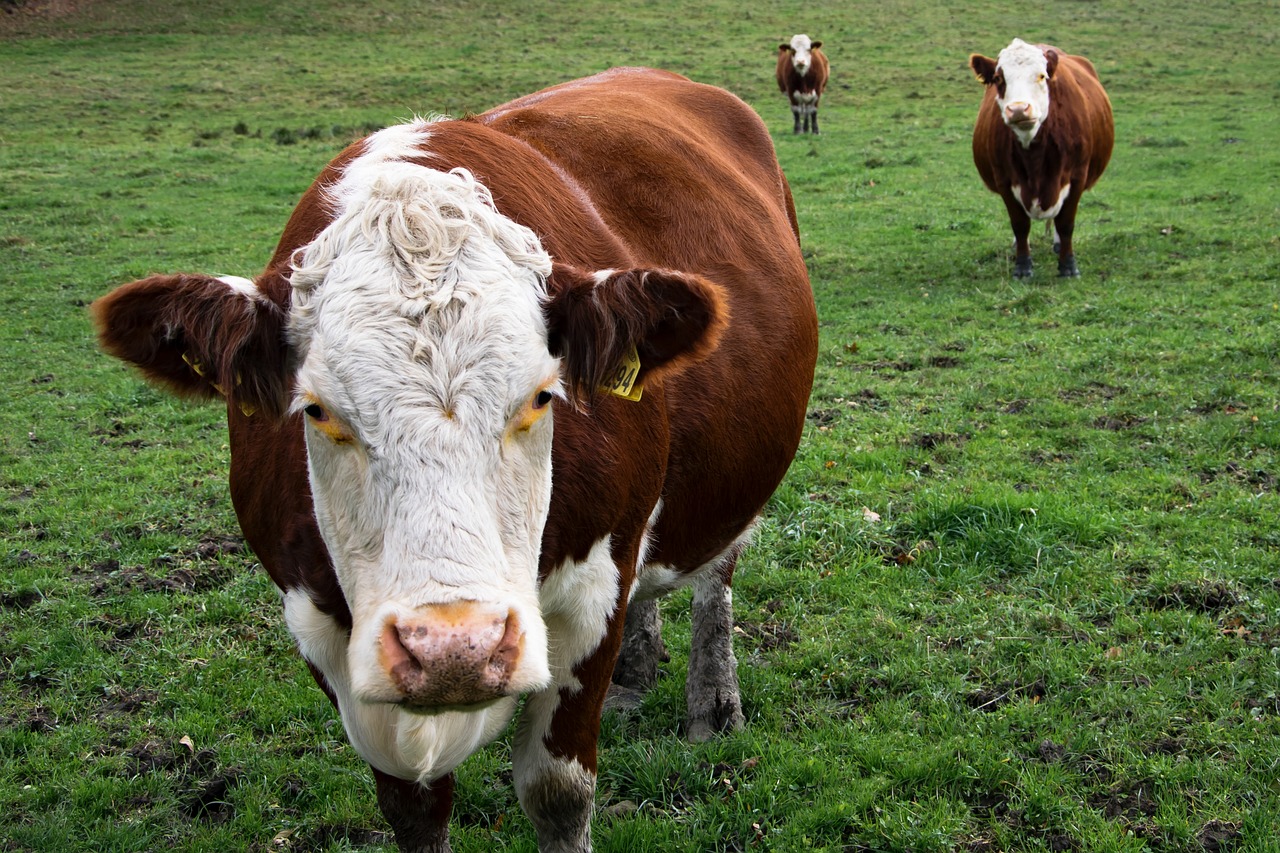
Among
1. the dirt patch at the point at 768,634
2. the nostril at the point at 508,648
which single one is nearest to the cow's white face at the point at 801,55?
the dirt patch at the point at 768,634

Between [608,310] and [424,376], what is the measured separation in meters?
0.46

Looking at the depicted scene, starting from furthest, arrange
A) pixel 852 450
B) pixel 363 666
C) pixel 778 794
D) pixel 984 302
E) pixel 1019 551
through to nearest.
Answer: pixel 984 302 < pixel 852 450 < pixel 1019 551 < pixel 778 794 < pixel 363 666

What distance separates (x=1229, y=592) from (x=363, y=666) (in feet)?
13.8

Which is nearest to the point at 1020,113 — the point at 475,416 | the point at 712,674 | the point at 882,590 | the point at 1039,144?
the point at 1039,144

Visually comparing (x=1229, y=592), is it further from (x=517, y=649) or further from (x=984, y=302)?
(x=984, y=302)

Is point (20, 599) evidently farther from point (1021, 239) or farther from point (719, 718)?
point (1021, 239)

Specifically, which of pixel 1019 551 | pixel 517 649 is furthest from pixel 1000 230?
pixel 517 649

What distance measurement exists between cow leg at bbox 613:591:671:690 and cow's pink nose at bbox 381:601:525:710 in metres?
2.46

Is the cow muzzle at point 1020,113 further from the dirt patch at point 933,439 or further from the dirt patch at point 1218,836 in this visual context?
the dirt patch at point 1218,836

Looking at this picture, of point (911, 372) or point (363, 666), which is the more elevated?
point (363, 666)

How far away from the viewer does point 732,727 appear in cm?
421

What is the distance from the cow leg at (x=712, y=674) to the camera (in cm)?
423

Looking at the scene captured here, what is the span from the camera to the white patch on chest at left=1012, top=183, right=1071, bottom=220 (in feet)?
36.2

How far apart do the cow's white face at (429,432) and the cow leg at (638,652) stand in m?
2.14
